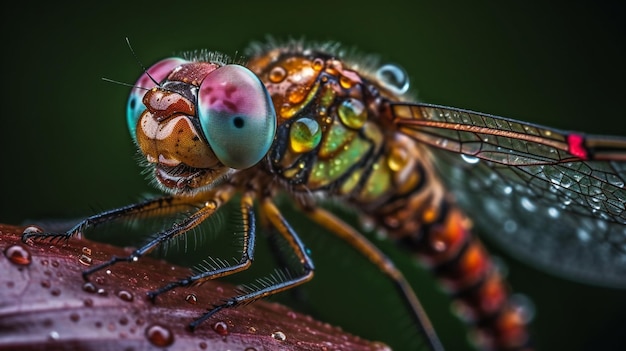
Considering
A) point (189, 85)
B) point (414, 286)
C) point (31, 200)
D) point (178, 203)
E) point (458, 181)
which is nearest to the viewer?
point (189, 85)

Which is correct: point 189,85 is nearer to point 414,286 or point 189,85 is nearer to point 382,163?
point 382,163

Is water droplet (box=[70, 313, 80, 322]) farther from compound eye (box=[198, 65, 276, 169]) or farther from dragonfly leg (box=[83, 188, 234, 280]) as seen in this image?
compound eye (box=[198, 65, 276, 169])

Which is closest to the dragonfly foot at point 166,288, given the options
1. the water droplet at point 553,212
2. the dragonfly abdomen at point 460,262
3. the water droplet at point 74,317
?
the water droplet at point 74,317

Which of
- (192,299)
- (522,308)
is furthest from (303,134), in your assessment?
(522,308)

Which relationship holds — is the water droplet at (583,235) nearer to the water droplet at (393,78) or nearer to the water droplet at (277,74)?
the water droplet at (393,78)

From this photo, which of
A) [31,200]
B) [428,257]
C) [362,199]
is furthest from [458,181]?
[31,200]

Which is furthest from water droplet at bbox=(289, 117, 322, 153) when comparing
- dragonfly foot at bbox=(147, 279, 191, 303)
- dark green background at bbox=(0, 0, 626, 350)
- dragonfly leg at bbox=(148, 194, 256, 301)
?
dark green background at bbox=(0, 0, 626, 350)

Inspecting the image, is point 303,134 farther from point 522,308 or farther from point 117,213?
point 522,308
